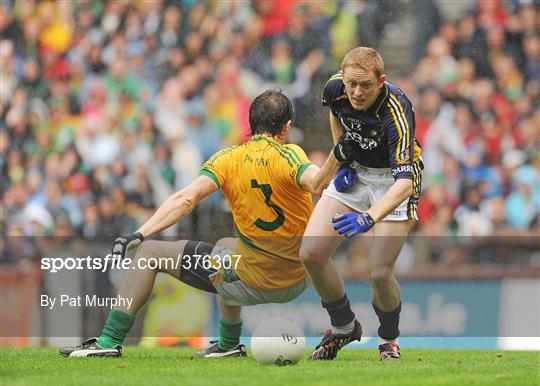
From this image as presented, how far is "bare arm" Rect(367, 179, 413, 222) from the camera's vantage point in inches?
252

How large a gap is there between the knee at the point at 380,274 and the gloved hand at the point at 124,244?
57.6 inches

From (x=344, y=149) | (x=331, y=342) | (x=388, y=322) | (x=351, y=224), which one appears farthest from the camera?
(x=331, y=342)

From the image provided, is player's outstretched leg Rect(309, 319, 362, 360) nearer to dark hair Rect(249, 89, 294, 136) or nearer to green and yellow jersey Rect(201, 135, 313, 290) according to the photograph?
green and yellow jersey Rect(201, 135, 313, 290)

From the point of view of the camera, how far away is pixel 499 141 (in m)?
12.5

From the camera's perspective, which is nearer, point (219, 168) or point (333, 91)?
point (333, 91)

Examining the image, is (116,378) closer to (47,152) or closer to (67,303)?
(67,303)

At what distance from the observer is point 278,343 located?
654 cm

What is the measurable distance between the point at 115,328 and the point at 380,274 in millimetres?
1697

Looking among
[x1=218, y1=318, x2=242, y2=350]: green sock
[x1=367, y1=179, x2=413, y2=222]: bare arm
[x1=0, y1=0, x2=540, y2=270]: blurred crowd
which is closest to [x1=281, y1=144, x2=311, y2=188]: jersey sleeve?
[x1=367, y1=179, x2=413, y2=222]: bare arm

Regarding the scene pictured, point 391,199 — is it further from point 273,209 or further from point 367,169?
point 273,209

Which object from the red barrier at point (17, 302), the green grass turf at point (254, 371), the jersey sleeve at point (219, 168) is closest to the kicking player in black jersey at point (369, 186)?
the green grass turf at point (254, 371)

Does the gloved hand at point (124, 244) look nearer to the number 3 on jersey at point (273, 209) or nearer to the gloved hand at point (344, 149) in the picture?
the number 3 on jersey at point (273, 209)

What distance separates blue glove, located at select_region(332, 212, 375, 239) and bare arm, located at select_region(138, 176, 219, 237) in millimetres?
1054

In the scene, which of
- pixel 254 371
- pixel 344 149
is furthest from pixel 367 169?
pixel 254 371
